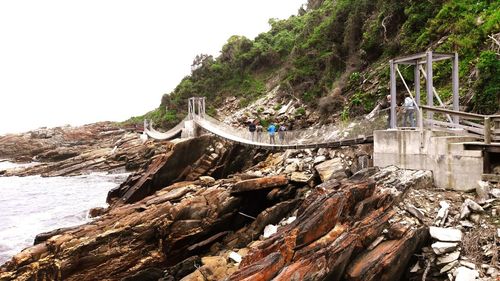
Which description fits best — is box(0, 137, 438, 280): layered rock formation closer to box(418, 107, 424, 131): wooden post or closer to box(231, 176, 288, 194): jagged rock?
box(231, 176, 288, 194): jagged rock

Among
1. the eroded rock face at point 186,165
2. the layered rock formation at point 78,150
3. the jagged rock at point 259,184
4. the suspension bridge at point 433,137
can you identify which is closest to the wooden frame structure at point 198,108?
the layered rock formation at point 78,150

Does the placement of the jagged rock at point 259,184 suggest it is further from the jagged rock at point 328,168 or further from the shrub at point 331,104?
the shrub at point 331,104

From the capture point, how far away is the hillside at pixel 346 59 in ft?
48.6

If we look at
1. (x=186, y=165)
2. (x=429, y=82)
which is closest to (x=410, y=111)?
(x=429, y=82)

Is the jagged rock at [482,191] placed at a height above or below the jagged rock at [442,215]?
above

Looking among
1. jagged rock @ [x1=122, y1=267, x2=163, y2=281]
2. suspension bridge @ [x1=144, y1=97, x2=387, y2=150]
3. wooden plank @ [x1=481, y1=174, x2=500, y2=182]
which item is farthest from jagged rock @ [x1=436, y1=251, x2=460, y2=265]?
jagged rock @ [x1=122, y1=267, x2=163, y2=281]

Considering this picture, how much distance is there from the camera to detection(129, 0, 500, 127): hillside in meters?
14.8

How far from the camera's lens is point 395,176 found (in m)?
9.21

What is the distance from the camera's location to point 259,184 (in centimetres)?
1215

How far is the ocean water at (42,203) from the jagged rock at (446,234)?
13.8 meters

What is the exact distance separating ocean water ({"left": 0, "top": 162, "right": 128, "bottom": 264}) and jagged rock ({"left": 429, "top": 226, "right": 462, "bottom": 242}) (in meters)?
13.8

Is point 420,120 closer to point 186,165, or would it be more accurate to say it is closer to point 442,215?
point 442,215

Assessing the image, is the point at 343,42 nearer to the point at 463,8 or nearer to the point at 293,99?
the point at 293,99

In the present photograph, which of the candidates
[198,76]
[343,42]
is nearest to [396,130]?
[343,42]
